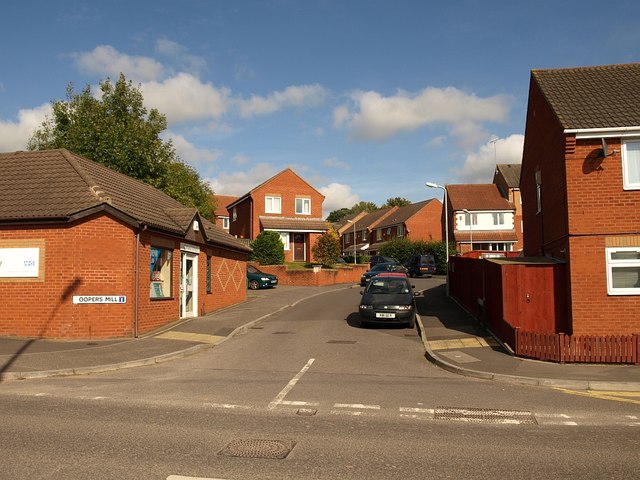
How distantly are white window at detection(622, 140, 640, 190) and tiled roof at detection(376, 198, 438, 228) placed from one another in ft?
179

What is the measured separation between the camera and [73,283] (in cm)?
1538

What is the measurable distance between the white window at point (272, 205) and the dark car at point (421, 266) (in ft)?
46.3

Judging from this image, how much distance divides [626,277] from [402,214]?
2349 inches

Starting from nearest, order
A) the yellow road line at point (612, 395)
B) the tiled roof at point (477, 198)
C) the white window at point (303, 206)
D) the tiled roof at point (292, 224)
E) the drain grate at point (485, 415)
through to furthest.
Answer: 1. the drain grate at point (485, 415)
2. the yellow road line at point (612, 395)
3. the tiled roof at point (292, 224)
4. the white window at point (303, 206)
5. the tiled roof at point (477, 198)

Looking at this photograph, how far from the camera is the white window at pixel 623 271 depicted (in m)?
14.2

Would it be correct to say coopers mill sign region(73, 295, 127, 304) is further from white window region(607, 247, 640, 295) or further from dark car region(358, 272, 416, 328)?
white window region(607, 247, 640, 295)

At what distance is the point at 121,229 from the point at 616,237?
13.7 meters

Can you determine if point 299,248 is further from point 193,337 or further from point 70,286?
point 70,286

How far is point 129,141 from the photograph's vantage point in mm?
32375

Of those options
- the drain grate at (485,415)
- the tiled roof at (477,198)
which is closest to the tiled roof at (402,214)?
the tiled roof at (477,198)

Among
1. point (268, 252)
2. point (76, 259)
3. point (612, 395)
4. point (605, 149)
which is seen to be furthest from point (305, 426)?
point (268, 252)

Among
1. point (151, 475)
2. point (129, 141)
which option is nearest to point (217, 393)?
point (151, 475)

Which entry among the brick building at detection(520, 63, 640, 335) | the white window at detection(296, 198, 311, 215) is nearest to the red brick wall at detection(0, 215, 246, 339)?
the brick building at detection(520, 63, 640, 335)

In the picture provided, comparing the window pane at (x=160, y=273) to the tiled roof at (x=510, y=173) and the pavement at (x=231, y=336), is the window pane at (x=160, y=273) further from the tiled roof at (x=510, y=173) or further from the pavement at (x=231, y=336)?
the tiled roof at (x=510, y=173)
